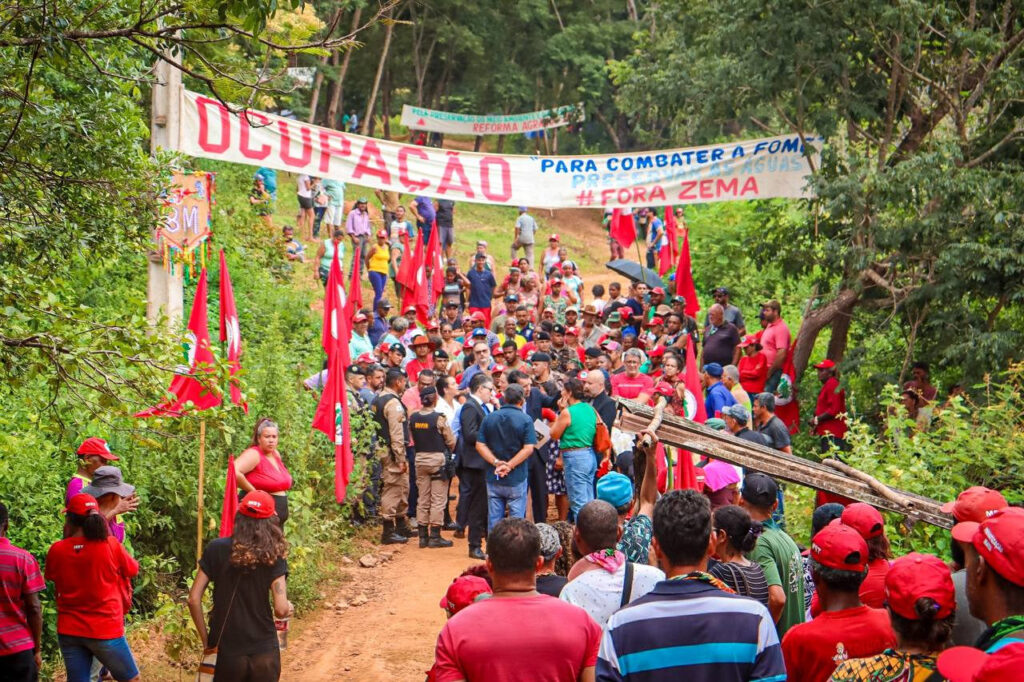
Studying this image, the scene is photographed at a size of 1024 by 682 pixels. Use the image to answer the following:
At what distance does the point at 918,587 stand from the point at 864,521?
138 centimetres

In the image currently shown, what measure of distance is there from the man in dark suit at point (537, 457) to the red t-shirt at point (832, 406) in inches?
140

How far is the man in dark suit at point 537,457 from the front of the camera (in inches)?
460

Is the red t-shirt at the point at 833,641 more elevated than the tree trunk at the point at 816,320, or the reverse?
the tree trunk at the point at 816,320

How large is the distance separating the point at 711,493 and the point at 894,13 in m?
7.24

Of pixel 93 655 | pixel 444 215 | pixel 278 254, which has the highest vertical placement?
pixel 444 215

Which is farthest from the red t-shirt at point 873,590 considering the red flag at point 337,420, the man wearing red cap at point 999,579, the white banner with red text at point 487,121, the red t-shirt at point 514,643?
the white banner with red text at point 487,121

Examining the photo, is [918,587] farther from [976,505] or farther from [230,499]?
[230,499]

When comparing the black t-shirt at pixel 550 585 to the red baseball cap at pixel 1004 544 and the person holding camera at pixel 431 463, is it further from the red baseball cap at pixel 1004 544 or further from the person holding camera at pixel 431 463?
the person holding camera at pixel 431 463

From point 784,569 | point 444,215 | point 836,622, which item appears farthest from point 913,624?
point 444,215

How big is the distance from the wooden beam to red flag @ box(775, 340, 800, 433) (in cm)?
804

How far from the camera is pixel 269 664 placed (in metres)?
6.13

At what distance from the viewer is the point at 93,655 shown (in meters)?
6.63

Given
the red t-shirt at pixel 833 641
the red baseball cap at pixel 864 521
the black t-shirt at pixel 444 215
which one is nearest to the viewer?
the red t-shirt at pixel 833 641

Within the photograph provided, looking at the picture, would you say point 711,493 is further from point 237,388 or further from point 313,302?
point 313,302
